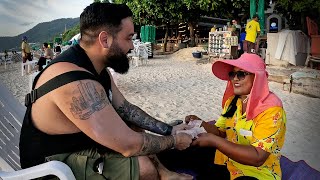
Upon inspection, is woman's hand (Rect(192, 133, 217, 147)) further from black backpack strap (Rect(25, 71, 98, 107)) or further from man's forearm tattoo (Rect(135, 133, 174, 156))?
black backpack strap (Rect(25, 71, 98, 107))

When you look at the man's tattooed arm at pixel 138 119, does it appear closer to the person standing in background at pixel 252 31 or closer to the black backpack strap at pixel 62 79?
the black backpack strap at pixel 62 79

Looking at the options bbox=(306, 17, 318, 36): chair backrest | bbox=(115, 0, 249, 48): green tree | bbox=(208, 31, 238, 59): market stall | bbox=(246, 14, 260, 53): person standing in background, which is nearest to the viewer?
bbox=(306, 17, 318, 36): chair backrest

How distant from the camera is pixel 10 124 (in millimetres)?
2801

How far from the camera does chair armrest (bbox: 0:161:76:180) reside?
1792mm

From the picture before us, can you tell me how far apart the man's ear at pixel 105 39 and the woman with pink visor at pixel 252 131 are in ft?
2.74

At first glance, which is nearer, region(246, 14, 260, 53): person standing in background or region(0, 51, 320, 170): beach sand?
region(0, 51, 320, 170): beach sand

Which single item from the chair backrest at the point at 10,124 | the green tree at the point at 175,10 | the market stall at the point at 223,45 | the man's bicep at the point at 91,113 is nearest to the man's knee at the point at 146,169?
the man's bicep at the point at 91,113

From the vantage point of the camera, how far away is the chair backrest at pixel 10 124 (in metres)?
2.60

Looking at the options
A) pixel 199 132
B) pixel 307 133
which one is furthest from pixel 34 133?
pixel 307 133

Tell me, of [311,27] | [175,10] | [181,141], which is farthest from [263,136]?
[175,10]

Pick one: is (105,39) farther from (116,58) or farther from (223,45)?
(223,45)

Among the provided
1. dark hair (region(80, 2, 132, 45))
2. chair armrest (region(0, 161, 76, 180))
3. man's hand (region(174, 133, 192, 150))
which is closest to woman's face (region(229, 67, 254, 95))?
man's hand (region(174, 133, 192, 150))

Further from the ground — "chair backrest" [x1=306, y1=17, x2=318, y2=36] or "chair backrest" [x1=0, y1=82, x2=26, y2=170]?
"chair backrest" [x1=306, y1=17, x2=318, y2=36]

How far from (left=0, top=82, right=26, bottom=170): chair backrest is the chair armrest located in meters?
0.68
